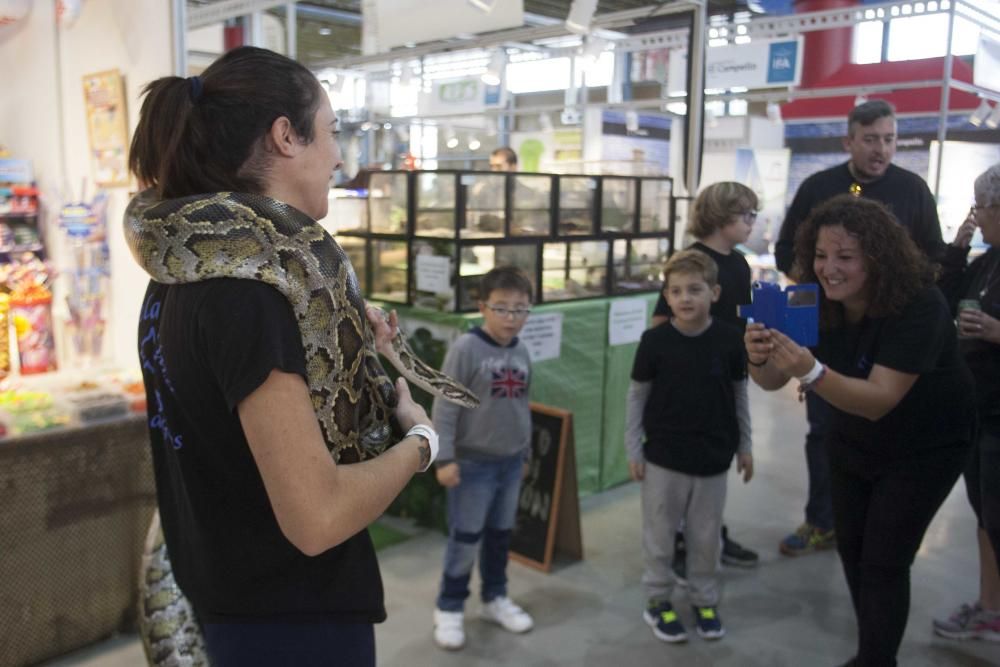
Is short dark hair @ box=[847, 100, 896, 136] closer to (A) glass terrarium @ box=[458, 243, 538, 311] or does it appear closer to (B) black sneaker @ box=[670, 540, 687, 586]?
(A) glass terrarium @ box=[458, 243, 538, 311]

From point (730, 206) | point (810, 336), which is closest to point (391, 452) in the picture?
point (810, 336)

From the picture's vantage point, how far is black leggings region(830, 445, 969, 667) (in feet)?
9.14

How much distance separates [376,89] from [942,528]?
14.4 m

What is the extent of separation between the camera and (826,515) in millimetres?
4699

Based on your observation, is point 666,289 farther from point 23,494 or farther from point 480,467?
point 23,494

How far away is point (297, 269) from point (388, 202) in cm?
371

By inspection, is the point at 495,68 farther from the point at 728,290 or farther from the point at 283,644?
the point at 283,644

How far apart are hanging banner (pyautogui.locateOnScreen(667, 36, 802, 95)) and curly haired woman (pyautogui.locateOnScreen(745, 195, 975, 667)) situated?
15.1 ft

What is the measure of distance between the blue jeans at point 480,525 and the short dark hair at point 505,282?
0.75 m

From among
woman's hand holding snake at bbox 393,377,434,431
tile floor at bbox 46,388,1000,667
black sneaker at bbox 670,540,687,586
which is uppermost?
woman's hand holding snake at bbox 393,377,434,431

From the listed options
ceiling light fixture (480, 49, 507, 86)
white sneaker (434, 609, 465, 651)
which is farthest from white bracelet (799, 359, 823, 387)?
ceiling light fixture (480, 49, 507, 86)

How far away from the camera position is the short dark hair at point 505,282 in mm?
3639

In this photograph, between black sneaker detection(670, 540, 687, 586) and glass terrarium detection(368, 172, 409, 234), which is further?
glass terrarium detection(368, 172, 409, 234)

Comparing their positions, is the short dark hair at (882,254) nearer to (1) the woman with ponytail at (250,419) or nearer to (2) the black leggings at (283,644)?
(1) the woman with ponytail at (250,419)
